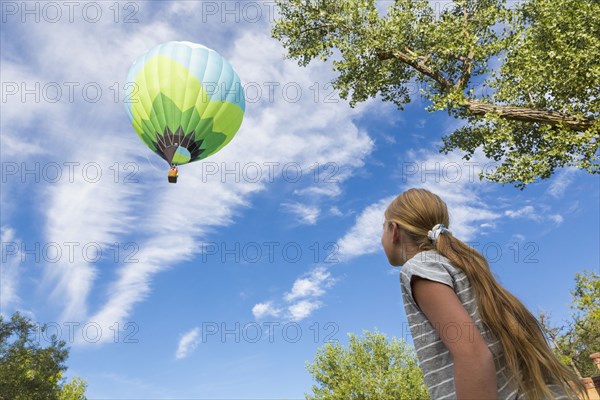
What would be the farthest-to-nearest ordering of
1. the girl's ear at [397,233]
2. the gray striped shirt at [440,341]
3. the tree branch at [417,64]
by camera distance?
1. the tree branch at [417,64]
2. the girl's ear at [397,233]
3. the gray striped shirt at [440,341]

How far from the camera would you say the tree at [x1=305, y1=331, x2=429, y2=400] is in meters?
34.9

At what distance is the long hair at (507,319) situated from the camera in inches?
108

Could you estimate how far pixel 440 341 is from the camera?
2.73 meters

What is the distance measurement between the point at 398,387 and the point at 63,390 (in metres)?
24.0

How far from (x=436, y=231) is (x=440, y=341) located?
2.15 feet

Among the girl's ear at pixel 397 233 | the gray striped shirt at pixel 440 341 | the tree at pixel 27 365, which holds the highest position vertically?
the tree at pixel 27 365

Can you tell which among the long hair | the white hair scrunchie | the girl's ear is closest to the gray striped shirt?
the long hair

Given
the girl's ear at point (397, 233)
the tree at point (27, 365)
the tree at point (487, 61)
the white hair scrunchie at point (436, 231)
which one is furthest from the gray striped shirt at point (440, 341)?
the tree at point (27, 365)

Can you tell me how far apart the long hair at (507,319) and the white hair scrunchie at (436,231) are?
0.02 m

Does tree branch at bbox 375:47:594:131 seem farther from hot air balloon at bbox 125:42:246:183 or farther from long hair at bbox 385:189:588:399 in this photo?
long hair at bbox 385:189:588:399

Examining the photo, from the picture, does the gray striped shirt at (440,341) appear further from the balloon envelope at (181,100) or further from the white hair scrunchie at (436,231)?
the balloon envelope at (181,100)

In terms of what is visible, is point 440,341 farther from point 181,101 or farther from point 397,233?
point 181,101

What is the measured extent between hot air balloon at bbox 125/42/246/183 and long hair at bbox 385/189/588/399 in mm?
15293

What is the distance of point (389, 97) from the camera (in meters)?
20.0
